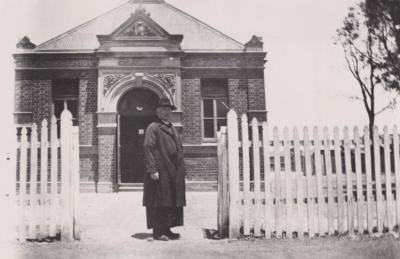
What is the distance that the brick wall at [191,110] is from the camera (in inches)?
622

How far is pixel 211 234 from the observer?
6535 mm

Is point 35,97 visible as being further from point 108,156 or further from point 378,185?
point 378,185

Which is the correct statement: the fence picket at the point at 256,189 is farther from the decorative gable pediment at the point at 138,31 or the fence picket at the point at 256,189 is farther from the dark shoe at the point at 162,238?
the decorative gable pediment at the point at 138,31

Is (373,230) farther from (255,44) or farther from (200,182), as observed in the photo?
(255,44)

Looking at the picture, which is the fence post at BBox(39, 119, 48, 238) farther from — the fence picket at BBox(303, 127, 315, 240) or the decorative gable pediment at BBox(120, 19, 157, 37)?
Answer: the decorative gable pediment at BBox(120, 19, 157, 37)

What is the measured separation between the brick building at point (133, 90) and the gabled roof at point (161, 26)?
0.52 ft

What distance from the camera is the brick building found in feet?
50.5

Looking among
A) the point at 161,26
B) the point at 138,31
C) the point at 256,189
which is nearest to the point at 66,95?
the point at 138,31

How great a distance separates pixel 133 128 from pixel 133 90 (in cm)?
134

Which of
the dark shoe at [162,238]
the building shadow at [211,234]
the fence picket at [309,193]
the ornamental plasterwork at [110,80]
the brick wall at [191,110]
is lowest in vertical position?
the building shadow at [211,234]

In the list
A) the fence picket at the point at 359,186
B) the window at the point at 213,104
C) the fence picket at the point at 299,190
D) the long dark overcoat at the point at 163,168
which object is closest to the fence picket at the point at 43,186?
the long dark overcoat at the point at 163,168

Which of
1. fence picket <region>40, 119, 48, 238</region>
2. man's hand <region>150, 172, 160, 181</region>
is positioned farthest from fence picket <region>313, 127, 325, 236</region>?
fence picket <region>40, 119, 48, 238</region>

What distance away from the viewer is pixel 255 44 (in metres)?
16.1

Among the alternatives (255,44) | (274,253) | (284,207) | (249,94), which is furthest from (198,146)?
(274,253)
